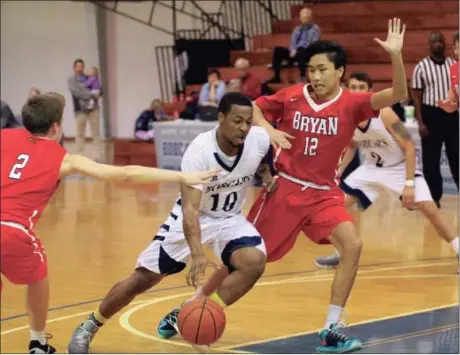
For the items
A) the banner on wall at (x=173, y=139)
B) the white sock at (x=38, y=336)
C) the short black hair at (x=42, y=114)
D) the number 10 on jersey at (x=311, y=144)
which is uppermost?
the short black hair at (x=42, y=114)

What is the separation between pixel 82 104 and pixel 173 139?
10.3 feet

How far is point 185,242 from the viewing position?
22.7 ft

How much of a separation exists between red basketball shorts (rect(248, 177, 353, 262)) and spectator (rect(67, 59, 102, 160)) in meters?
13.3

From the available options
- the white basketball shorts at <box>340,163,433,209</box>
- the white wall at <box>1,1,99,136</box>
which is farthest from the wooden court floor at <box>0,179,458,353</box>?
the white wall at <box>1,1,99,136</box>

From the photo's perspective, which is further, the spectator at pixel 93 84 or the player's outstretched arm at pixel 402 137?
the spectator at pixel 93 84

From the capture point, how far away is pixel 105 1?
2567 centimetres

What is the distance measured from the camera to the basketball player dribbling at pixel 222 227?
6793 mm

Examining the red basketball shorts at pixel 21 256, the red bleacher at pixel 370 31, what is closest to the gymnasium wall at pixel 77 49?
the red bleacher at pixel 370 31

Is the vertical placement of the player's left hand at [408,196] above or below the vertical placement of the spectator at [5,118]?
below

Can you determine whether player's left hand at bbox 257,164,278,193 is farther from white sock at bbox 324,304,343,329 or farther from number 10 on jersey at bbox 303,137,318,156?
white sock at bbox 324,304,343,329

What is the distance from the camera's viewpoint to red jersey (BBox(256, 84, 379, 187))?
24.3 ft

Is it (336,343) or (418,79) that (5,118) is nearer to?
(418,79)

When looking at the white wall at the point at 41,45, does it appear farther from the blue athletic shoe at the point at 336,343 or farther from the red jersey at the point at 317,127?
the blue athletic shoe at the point at 336,343

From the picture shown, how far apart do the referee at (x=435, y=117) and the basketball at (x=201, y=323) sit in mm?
7336
